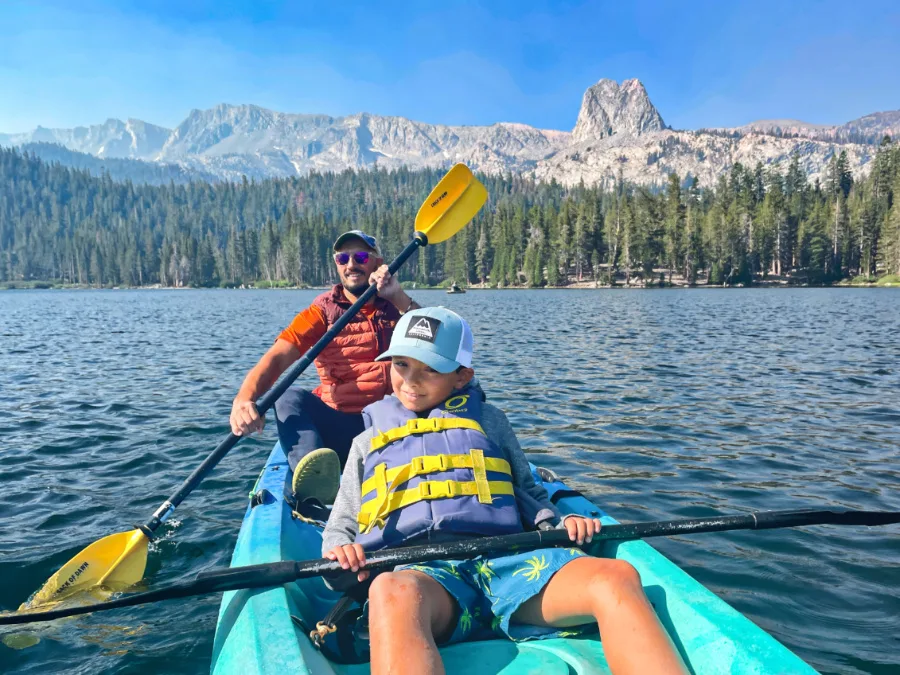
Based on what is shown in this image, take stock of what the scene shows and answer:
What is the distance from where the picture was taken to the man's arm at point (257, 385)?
14.8ft

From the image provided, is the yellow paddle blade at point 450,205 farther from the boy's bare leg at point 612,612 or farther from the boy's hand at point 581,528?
the boy's bare leg at point 612,612

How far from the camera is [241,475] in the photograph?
27.1ft

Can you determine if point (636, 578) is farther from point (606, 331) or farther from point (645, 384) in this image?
point (606, 331)

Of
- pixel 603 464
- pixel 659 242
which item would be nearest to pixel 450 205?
pixel 603 464

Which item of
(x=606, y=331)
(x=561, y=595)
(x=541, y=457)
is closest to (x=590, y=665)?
(x=561, y=595)

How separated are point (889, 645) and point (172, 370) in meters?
17.4

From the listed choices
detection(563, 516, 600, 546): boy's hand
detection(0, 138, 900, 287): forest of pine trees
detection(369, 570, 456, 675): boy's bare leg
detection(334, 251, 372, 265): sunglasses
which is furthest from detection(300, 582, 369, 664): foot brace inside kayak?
detection(0, 138, 900, 287): forest of pine trees

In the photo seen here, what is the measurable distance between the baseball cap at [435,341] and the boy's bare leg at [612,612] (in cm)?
128

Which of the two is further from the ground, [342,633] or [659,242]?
[659,242]

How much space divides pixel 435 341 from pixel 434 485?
2.68 ft

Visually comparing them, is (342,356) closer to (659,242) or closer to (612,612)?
(612,612)

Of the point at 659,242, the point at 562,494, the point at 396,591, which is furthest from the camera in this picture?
the point at 659,242

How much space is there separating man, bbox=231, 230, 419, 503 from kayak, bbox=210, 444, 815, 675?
73.4 inches

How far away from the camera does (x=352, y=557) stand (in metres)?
2.89
